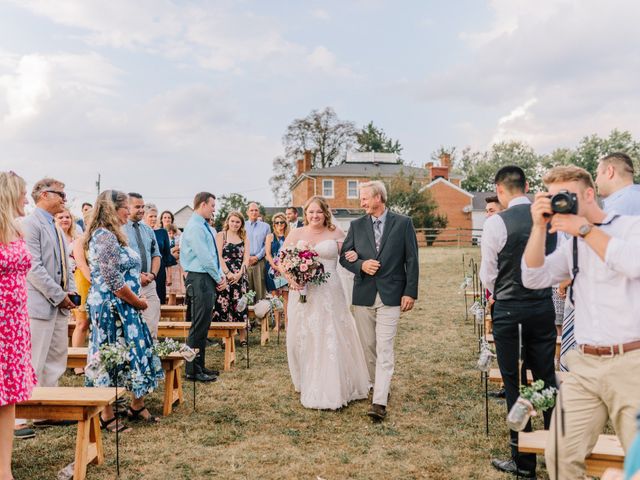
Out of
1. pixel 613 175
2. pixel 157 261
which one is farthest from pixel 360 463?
pixel 157 261

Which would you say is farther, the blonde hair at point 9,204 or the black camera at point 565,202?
the blonde hair at point 9,204

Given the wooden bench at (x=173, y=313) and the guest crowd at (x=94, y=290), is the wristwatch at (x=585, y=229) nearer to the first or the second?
the guest crowd at (x=94, y=290)

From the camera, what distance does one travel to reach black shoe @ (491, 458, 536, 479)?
13.7 feet

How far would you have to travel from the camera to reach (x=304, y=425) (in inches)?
217

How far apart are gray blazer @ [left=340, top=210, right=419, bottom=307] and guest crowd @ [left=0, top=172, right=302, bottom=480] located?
87.3 inches

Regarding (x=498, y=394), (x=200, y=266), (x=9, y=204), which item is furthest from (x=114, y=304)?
(x=498, y=394)

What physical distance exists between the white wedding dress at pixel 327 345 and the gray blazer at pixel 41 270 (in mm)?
2632

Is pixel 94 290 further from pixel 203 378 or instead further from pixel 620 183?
pixel 620 183

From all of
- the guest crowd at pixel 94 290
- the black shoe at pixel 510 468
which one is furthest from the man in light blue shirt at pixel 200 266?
the black shoe at pixel 510 468

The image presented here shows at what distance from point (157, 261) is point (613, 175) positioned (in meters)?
5.65

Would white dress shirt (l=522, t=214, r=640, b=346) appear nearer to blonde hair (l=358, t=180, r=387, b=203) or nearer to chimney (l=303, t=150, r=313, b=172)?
blonde hair (l=358, t=180, r=387, b=203)

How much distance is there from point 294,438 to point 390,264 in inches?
79.7

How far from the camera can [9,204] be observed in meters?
3.72

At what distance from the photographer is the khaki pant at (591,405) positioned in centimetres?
262
